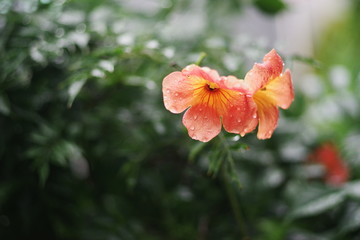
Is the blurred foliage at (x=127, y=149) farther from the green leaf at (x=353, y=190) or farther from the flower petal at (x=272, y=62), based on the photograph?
the flower petal at (x=272, y=62)

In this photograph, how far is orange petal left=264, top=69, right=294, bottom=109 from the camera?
45 centimetres

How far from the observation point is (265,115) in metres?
0.47

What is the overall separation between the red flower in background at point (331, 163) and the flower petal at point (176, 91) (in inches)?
24.0

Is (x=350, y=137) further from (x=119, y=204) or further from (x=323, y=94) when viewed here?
(x=119, y=204)

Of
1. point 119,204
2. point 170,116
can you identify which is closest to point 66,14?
point 170,116

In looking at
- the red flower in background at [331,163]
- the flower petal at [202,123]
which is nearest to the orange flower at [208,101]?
the flower petal at [202,123]

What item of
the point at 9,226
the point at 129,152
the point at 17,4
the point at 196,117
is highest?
the point at 196,117

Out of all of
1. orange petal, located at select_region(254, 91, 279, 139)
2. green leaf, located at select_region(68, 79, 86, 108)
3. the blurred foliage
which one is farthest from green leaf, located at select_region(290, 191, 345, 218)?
green leaf, located at select_region(68, 79, 86, 108)

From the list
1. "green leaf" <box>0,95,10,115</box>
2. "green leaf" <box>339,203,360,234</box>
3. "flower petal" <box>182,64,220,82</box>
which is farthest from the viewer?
"green leaf" <box>339,203,360,234</box>

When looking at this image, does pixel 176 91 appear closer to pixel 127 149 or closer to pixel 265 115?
pixel 265 115

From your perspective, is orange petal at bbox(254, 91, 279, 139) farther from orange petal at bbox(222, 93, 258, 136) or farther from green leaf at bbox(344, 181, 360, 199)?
green leaf at bbox(344, 181, 360, 199)

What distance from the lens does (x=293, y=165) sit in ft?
3.02

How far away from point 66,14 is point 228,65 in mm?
315

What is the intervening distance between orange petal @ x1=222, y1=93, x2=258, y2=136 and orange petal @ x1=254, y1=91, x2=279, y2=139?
2 cm
